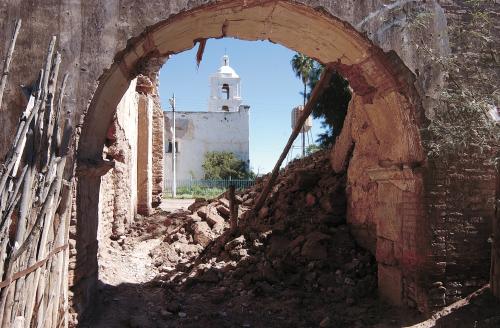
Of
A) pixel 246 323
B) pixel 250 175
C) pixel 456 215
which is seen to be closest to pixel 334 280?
pixel 246 323

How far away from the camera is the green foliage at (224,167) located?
112 ft

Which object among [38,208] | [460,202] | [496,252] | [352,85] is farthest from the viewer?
[352,85]

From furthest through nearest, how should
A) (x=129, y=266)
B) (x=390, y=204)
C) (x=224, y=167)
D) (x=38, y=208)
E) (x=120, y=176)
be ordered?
(x=224, y=167) → (x=120, y=176) → (x=129, y=266) → (x=390, y=204) → (x=38, y=208)

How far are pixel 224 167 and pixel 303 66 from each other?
14.7 meters

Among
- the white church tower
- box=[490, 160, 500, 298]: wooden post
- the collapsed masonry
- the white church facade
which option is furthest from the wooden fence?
the white church tower

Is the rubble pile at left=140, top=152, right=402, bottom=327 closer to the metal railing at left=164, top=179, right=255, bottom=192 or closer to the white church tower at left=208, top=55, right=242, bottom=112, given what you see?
the metal railing at left=164, top=179, right=255, bottom=192

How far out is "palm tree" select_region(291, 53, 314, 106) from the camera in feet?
66.1

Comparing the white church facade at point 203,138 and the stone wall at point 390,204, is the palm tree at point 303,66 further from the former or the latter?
the white church facade at point 203,138

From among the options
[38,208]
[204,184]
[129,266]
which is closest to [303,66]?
[129,266]

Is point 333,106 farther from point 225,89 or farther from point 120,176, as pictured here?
point 225,89

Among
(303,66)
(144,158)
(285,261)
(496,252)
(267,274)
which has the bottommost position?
(267,274)

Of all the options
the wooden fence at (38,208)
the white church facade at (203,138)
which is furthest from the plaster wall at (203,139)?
the wooden fence at (38,208)

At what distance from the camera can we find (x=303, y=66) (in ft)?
67.9

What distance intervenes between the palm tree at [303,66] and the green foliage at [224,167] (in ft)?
45.1
